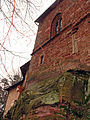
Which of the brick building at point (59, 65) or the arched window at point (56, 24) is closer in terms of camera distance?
the brick building at point (59, 65)

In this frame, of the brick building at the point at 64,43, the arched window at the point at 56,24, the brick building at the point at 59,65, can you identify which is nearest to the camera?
the brick building at the point at 59,65

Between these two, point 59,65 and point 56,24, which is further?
point 56,24

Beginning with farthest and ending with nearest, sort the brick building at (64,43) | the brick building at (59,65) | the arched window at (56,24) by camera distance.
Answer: the arched window at (56,24) < the brick building at (64,43) < the brick building at (59,65)

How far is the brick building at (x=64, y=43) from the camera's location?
4207 millimetres

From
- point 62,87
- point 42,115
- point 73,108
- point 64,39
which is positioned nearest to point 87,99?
point 73,108

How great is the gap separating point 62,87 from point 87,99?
0.71 meters

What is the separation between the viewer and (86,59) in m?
3.81

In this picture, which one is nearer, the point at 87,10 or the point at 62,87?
the point at 62,87

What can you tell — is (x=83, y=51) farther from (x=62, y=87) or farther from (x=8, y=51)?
(x=8, y=51)

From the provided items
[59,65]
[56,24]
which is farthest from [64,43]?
[56,24]

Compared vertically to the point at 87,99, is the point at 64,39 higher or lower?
higher

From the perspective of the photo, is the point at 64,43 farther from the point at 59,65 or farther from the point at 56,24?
the point at 56,24

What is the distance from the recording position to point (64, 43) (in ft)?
16.9

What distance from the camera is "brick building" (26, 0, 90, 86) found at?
421 cm
